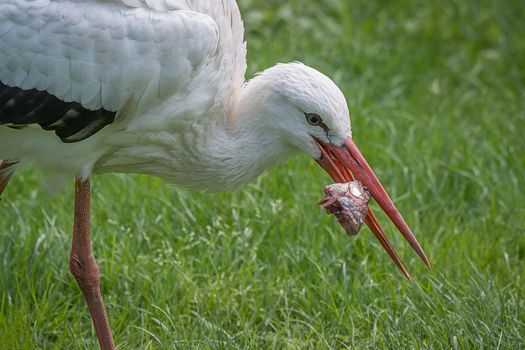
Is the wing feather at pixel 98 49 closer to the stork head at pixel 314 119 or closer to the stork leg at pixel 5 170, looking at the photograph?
the stork head at pixel 314 119

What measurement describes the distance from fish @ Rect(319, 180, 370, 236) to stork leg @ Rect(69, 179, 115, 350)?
124cm

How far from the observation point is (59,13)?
466 centimetres

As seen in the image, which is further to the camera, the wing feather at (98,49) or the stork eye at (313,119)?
the stork eye at (313,119)

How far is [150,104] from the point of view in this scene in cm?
482

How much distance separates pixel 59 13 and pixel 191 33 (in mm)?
610

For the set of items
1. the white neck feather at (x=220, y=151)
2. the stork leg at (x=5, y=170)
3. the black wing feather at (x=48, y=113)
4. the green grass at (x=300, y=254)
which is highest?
the black wing feather at (x=48, y=113)

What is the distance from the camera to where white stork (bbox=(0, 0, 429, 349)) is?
4.67 m

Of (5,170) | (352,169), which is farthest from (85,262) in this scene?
(352,169)

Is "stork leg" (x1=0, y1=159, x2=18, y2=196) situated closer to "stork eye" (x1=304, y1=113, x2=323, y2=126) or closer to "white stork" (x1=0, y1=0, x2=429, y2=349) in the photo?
"white stork" (x1=0, y1=0, x2=429, y2=349)

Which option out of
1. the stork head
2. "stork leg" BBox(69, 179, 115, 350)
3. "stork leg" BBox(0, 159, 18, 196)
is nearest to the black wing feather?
"stork leg" BBox(69, 179, 115, 350)

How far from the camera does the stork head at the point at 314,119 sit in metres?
4.86

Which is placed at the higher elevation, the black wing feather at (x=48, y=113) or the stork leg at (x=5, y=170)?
the black wing feather at (x=48, y=113)

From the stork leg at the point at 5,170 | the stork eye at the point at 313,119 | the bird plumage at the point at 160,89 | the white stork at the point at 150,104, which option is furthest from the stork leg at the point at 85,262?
the stork eye at the point at 313,119

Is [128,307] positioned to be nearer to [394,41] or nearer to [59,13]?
[59,13]
